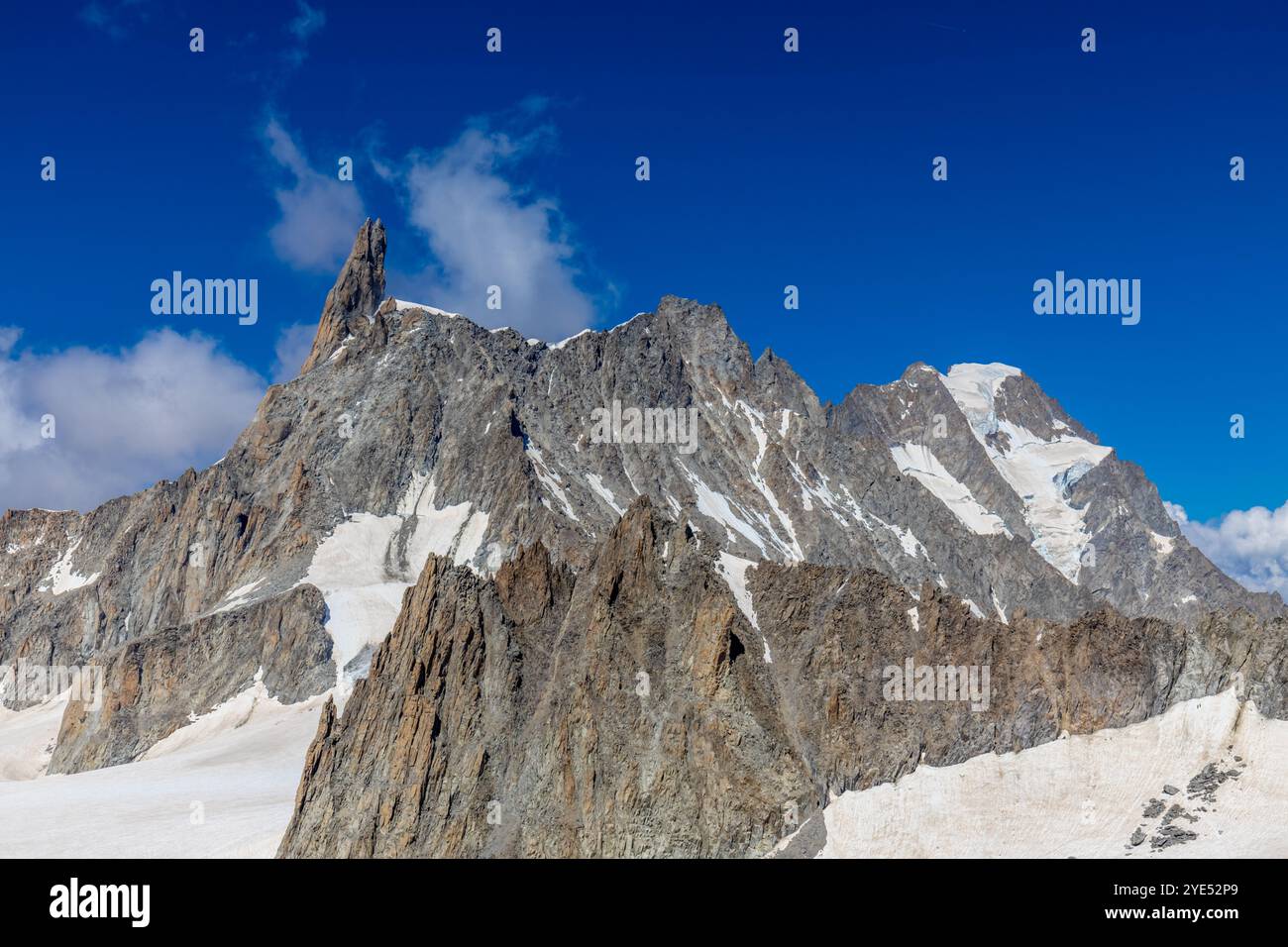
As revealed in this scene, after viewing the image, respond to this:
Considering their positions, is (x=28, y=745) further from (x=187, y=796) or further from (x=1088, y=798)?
(x=1088, y=798)

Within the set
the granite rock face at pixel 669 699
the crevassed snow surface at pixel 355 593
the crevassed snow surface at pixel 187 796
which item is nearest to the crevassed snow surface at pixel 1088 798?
the granite rock face at pixel 669 699

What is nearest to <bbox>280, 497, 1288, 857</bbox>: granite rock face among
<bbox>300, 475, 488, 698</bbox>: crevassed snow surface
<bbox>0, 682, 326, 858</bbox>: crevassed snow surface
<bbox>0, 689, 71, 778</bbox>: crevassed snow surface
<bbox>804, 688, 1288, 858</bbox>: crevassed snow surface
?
<bbox>804, 688, 1288, 858</bbox>: crevassed snow surface

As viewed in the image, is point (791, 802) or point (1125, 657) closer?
point (791, 802)

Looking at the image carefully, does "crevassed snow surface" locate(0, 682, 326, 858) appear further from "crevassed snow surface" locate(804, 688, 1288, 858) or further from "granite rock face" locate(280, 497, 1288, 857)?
"crevassed snow surface" locate(804, 688, 1288, 858)

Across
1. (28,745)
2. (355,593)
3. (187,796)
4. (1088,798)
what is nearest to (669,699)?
(1088,798)
